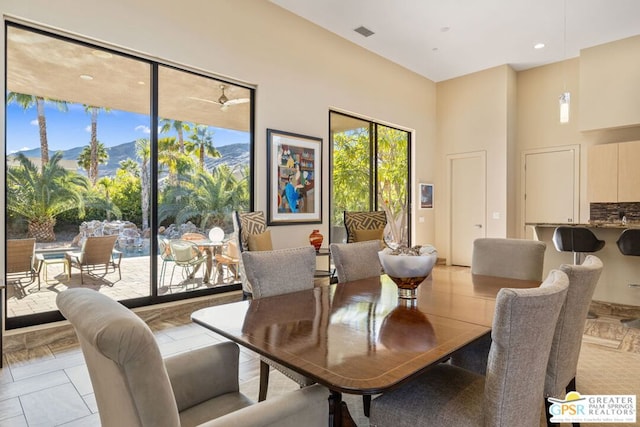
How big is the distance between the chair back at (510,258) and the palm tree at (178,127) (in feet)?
10.4

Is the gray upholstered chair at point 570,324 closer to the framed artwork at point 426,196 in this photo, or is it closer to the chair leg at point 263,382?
the chair leg at point 263,382

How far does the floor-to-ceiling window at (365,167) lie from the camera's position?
5.82m

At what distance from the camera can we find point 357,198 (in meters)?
6.22

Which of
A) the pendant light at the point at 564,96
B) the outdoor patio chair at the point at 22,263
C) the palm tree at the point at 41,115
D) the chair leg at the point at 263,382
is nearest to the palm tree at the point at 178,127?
the palm tree at the point at 41,115

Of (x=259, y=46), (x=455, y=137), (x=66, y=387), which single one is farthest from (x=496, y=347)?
(x=455, y=137)

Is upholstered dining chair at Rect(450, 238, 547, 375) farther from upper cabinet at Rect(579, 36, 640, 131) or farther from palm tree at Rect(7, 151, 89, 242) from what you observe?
upper cabinet at Rect(579, 36, 640, 131)

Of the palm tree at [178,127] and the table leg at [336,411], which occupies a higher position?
the palm tree at [178,127]

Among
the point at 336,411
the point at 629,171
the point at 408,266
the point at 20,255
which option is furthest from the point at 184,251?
the point at 629,171

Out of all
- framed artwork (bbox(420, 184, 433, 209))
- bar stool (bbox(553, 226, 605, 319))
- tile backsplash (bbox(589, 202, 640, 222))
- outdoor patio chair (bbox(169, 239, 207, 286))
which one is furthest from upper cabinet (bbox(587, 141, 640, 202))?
outdoor patio chair (bbox(169, 239, 207, 286))

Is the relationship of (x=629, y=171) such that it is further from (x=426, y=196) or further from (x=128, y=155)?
(x=128, y=155)

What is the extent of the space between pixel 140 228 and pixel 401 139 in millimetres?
4963

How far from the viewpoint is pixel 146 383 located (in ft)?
2.74

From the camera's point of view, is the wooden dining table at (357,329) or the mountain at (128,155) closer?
the wooden dining table at (357,329)

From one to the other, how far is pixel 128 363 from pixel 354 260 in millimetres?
1861
